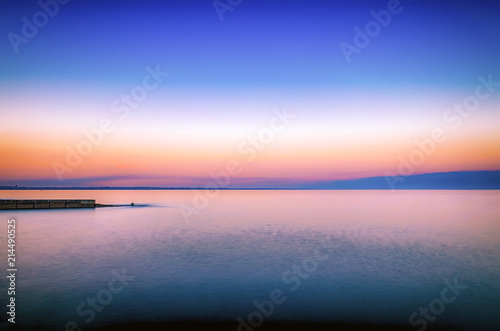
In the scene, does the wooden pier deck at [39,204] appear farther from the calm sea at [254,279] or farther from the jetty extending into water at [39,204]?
the calm sea at [254,279]

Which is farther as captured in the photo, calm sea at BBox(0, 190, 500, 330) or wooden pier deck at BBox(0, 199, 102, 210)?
wooden pier deck at BBox(0, 199, 102, 210)

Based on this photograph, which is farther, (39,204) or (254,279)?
(39,204)

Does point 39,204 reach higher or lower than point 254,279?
higher

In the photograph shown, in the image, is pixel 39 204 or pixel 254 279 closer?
pixel 254 279

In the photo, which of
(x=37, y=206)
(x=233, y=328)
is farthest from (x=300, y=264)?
(x=37, y=206)

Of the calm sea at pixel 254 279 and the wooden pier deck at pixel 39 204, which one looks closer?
the calm sea at pixel 254 279

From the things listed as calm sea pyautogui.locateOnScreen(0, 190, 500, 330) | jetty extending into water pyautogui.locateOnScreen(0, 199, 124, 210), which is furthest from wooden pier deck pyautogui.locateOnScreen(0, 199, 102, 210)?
calm sea pyautogui.locateOnScreen(0, 190, 500, 330)

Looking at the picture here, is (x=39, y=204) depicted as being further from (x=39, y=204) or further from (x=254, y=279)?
(x=254, y=279)

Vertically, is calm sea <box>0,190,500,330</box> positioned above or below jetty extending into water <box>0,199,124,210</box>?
below

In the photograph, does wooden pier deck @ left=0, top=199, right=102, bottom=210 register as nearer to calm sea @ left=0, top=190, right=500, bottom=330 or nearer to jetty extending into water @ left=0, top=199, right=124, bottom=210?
jetty extending into water @ left=0, top=199, right=124, bottom=210

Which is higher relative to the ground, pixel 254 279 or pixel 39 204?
pixel 39 204

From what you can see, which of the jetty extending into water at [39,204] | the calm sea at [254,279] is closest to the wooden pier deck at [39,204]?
the jetty extending into water at [39,204]

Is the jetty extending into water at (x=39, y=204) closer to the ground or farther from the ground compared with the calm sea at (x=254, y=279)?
farther from the ground

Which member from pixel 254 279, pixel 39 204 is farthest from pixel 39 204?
pixel 254 279
